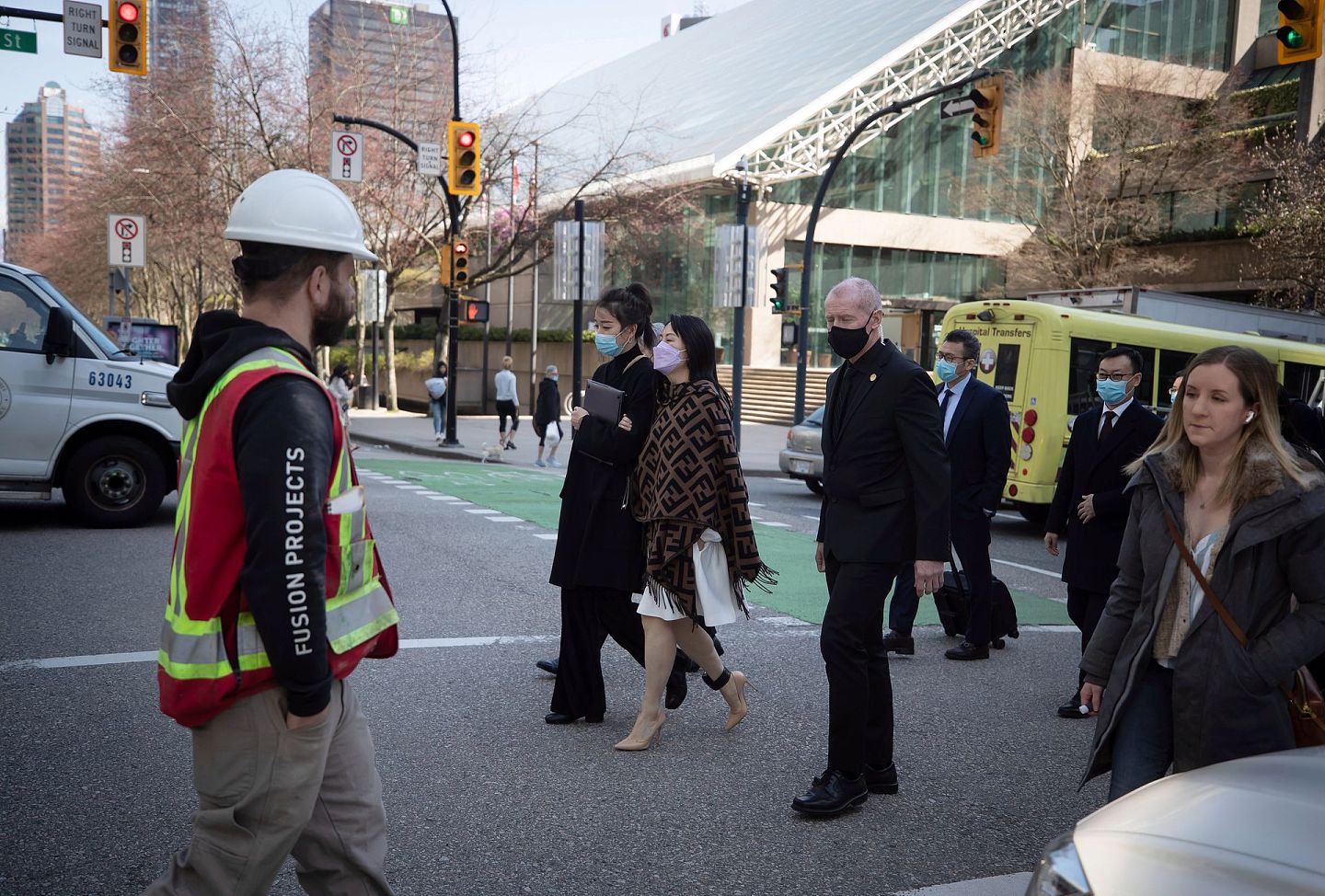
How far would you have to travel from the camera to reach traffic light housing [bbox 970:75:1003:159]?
17.7 meters

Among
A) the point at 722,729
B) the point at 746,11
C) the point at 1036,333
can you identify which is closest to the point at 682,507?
the point at 722,729

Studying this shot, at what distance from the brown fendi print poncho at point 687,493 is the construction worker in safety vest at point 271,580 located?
8.89 feet

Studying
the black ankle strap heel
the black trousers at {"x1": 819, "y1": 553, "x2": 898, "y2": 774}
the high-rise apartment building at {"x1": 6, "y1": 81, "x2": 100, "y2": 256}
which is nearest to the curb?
the black ankle strap heel

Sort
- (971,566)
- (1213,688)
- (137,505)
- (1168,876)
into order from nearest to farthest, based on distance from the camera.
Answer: (1168,876)
(1213,688)
(971,566)
(137,505)

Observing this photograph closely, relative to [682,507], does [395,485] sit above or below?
below

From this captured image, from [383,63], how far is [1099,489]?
108 feet

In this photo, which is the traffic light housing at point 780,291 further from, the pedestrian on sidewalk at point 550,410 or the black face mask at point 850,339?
the black face mask at point 850,339

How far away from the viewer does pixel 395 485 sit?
16.5 m

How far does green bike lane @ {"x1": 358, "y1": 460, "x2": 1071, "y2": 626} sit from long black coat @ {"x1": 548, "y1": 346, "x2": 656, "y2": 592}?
11.0 ft

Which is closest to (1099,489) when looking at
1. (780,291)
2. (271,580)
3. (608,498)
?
(608,498)

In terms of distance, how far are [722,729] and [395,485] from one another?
11367 mm

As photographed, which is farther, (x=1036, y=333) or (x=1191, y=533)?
(x=1036, y=333)

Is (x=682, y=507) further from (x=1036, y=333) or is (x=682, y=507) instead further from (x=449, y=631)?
(x=1036, y=333)

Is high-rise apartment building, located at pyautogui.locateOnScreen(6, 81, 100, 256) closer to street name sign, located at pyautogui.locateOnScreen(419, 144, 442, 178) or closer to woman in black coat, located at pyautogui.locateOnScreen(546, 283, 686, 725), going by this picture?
street name sign, located at pyautogui.locateOnScreen(419, 144, 442, 178)
